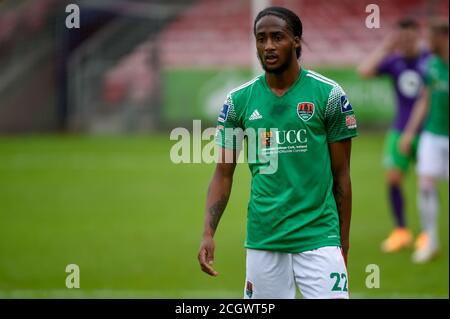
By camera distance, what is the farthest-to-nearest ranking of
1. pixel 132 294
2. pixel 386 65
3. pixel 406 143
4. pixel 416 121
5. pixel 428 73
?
pixel 386 65 → pixel 406 143 → pixel 416 121 → pixel 428 73 → pixel 132 294

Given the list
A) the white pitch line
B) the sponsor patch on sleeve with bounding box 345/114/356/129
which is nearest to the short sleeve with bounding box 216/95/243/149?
the sponsor patch on sleeve with bounding box 345/114/356/129

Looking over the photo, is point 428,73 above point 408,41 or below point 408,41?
below

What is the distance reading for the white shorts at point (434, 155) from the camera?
9.62 meters

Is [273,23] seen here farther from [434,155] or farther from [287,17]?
[434,155]

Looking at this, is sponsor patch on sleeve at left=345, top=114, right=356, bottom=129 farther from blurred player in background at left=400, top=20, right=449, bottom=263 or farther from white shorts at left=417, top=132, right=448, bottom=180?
white shorts at left=417, top=132, right=448, bottom=180

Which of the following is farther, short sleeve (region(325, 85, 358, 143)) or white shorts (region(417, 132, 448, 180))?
white shorts (region(417, 132, 448, 180))

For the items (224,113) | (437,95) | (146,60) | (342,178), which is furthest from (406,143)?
(146,60)

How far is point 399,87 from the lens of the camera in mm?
10586

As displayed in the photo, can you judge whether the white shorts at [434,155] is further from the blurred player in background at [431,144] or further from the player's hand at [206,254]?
the player's hand at [206,254]

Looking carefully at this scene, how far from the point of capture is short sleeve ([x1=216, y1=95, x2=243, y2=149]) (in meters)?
4.84

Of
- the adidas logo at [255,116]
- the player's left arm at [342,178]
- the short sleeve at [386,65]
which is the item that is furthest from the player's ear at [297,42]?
the short sleeve at [386,65]

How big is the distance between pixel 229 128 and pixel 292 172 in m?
0.44

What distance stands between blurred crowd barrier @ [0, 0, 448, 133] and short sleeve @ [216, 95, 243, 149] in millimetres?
19327

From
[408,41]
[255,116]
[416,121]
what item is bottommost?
[255,116]
